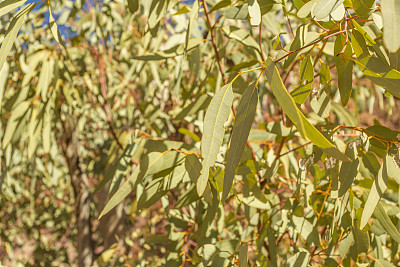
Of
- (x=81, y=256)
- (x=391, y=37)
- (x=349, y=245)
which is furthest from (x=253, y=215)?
(x=81, y=256)

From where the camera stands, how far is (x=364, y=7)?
1.20ft

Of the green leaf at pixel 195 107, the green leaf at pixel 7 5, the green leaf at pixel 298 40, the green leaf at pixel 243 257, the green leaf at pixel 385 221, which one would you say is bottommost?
the green leaf at pixel 385 221

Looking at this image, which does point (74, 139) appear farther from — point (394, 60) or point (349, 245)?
point (394, 60)

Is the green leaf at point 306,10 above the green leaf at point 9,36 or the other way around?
the other way around

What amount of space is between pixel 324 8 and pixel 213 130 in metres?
0.15

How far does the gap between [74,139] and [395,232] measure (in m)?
1.33

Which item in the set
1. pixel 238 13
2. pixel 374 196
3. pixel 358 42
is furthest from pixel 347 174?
pixel 238 13

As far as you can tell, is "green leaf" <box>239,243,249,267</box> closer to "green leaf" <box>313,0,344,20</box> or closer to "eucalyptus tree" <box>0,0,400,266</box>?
"eucalyptus tree" <box>0,0,400,266</box>

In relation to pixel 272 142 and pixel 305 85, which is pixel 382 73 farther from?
pixel 272 142

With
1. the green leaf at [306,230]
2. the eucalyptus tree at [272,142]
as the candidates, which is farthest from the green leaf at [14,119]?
Answer: the green leaf at [306,230]

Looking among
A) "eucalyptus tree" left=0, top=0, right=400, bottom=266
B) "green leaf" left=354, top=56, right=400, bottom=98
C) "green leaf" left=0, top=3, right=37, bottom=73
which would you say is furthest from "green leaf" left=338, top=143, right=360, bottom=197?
"green leaf" left=0, top=3, right=37, bottom=73

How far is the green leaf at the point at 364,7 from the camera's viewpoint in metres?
0.36

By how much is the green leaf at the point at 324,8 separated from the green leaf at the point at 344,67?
9 centimetres

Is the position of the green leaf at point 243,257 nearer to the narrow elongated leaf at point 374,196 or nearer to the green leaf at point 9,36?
the narrow elongated leaf at point 374,196
